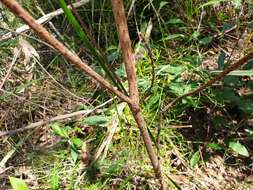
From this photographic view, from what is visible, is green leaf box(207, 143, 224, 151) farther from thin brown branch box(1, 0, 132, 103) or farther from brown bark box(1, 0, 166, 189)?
thin brown branch box(1, 0, 132, 103)

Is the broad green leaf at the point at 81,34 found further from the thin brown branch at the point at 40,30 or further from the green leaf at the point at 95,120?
the green leaf at the point at 95,120

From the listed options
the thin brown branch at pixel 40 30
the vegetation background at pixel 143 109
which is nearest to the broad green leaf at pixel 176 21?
the vegetation background at pixel 143 109

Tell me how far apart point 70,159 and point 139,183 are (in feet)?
0.81

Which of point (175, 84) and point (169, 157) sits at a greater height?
point (175, 84)

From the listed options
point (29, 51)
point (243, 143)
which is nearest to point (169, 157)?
point (243, 143)

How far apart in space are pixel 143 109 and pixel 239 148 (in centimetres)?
34

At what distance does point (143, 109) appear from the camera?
4.87 feet

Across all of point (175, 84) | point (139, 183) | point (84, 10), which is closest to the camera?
point (139, 183)

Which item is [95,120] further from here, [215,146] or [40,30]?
[40,30]

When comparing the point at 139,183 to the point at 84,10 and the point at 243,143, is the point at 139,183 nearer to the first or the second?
the point at 243,143

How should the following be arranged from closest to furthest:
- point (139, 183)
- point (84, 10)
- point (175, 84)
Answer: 1. point (139, 183)
2. point (175, 84)
3. point (84, 10)

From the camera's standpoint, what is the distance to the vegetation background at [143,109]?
1.39 m

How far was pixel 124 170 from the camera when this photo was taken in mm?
1390

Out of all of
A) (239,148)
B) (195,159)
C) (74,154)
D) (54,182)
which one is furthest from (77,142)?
(239,148)
